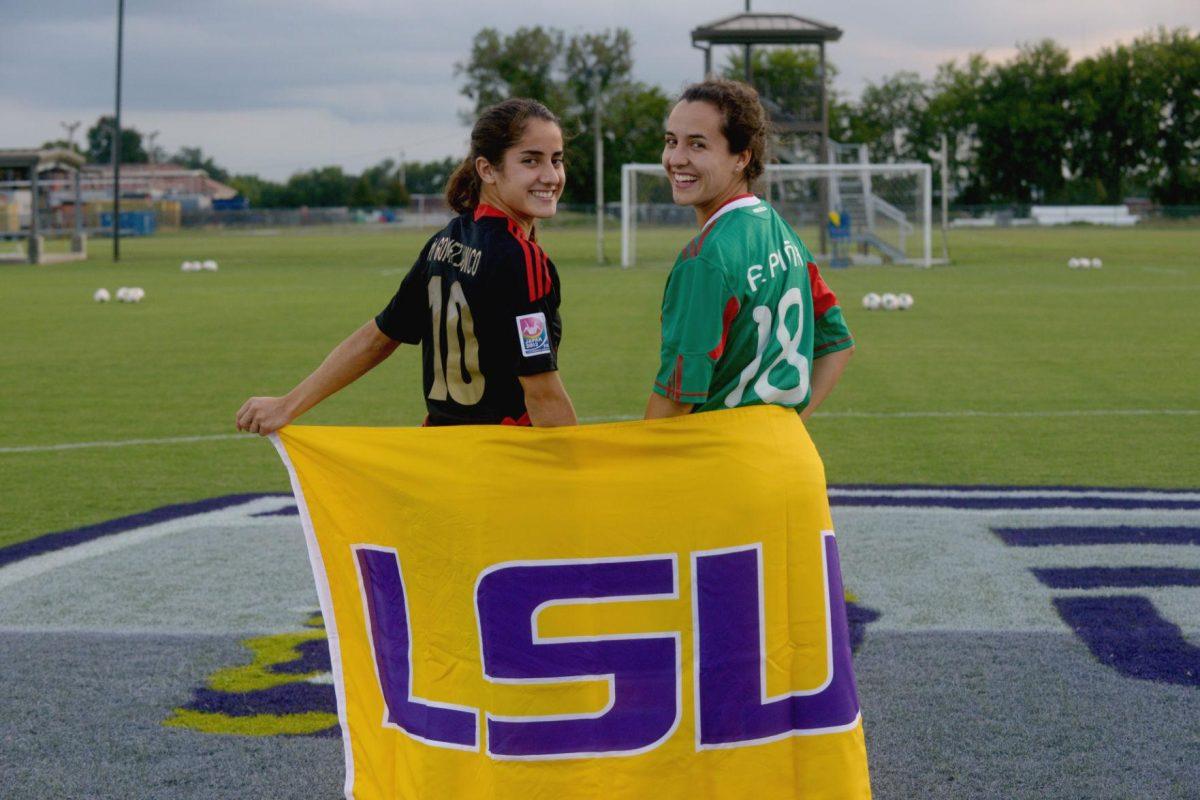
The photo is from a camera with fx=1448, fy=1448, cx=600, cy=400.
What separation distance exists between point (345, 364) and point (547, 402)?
0.66 metres

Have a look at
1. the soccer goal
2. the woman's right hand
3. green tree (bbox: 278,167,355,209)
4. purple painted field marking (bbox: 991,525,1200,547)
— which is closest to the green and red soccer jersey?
the woman's right hand

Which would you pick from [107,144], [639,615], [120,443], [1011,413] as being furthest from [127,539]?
[107,144]

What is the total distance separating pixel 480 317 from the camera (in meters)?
3.50

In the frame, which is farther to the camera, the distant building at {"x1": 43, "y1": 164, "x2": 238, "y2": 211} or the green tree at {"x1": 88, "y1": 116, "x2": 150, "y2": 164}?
the green tree at {"x1": 88, "y1": 116, "x2": 150, "y2": 164}

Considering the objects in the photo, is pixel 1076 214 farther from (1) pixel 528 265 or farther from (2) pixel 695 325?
(2) pixel 695 325

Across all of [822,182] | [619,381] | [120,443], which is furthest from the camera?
[822,182]

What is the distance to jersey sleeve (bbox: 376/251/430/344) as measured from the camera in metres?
3.67

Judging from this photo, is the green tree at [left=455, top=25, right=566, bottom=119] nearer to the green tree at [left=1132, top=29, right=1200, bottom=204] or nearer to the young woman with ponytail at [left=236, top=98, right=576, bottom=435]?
the green tree at [left=1132, top=29, right=1200, bottom=204]

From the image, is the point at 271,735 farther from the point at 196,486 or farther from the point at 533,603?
the point at 196,486

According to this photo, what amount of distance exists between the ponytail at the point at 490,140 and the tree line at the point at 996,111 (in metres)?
77.9

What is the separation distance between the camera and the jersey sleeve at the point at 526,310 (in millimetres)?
3410

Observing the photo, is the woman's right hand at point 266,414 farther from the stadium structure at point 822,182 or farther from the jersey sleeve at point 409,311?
the stadium structure at point 822,182

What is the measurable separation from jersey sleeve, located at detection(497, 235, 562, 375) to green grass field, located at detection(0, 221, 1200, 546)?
4.41 metres

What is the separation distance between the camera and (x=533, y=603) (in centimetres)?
338
